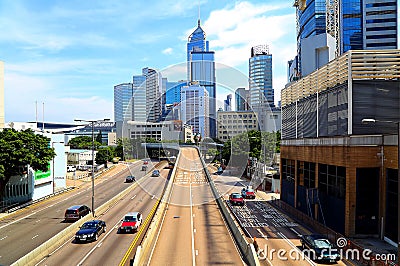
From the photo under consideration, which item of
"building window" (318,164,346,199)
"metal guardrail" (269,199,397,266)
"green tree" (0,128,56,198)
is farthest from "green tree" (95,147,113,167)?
"building window" (318,164,346,199)

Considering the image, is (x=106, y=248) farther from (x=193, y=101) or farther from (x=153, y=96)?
(x=193, y=101)

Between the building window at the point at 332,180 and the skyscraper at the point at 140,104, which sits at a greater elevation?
the skyscraper at the point at 140,104

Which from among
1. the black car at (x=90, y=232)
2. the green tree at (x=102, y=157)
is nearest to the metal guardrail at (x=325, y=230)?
the black car at (x=90, y=232)

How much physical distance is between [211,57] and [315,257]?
20.6 m

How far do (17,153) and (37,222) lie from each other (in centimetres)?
852

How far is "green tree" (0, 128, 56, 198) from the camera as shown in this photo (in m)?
40.0

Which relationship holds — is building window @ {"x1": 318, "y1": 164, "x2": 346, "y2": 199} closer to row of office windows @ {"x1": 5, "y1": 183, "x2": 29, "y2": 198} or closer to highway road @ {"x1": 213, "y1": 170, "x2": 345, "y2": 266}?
highway road @ {"x1": 213, "y1": 170, "x2": 345, "y2": 266}

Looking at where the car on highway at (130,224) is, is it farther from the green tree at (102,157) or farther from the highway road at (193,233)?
the green tree at (102,157)

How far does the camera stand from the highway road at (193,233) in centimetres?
2375

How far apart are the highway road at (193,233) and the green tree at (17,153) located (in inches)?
662

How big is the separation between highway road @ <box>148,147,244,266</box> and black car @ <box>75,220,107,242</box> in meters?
4.86

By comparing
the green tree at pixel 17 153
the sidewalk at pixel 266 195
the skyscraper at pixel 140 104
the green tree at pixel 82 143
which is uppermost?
the skyscraper at pixel 140 104

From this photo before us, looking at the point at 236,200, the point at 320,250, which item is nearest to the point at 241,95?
the point at 236,200

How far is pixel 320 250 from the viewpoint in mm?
22859
